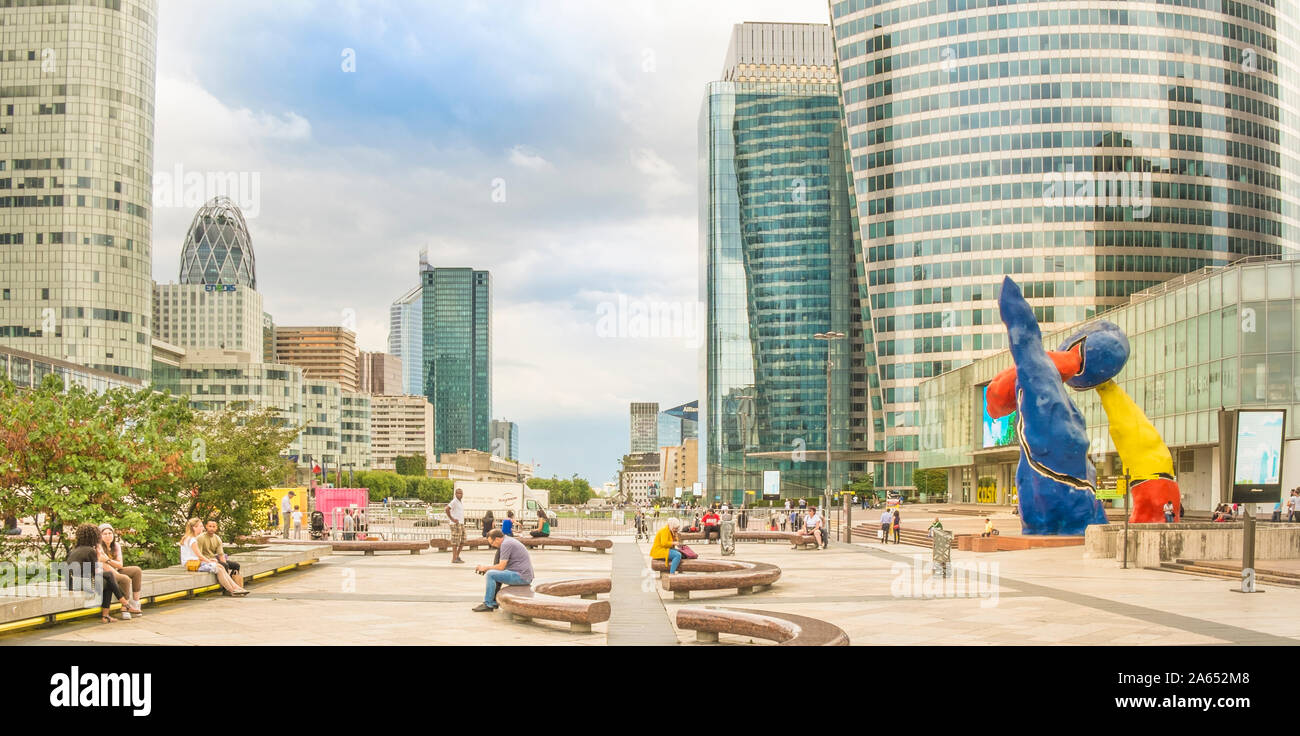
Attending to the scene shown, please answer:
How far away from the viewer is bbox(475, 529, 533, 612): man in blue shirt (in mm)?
16000

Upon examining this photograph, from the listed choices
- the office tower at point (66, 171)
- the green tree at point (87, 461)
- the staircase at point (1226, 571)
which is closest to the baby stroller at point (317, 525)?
the green tree at point (87, 461)

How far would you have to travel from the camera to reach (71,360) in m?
113

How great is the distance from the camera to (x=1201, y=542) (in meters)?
25.2

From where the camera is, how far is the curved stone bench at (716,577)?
18127mm

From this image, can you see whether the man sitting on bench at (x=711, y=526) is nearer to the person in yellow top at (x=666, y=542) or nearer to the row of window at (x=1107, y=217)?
the person in yellow top at (x=666, y=542)

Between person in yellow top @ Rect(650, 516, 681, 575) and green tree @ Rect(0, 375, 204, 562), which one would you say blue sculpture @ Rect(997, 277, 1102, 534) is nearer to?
person in yellow top @ Rect(650, 516, 681, 575)

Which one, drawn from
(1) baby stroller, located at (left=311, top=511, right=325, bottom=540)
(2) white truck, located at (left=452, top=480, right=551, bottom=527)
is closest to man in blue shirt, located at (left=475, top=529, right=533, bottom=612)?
(1) baby stroller, located at (left=311, top=511, right=325, bottom=540)

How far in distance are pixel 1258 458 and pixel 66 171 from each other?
392 ft

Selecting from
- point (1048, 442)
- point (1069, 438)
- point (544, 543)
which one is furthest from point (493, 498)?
point (1069, 438)

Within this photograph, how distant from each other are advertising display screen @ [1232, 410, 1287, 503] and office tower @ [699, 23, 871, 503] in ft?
415

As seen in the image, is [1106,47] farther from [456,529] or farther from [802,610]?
[802,610]
